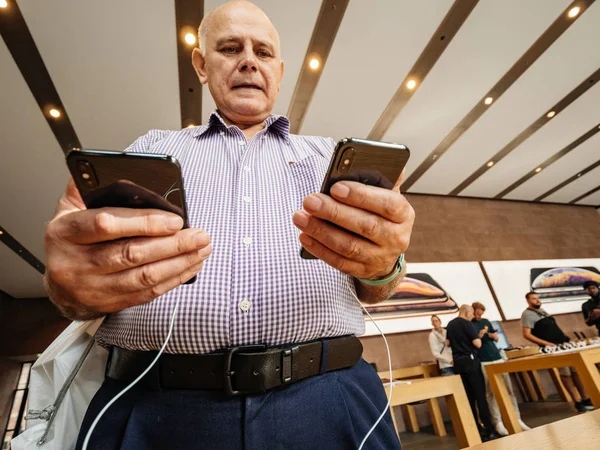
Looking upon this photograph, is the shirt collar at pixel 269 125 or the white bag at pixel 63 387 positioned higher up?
the shirt collar at pixel 269 125

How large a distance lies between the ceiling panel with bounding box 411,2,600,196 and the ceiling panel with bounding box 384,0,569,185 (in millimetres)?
63

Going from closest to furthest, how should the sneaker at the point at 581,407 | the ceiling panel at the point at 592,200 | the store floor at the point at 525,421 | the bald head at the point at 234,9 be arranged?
the bald head at the point at 234,9
the store floor at the point at 525,421
the sneaker at the point at 581,407
the ceiling panel at the point at 592,200

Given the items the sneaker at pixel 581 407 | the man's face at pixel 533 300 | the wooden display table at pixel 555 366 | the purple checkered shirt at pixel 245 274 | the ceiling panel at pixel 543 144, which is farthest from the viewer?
the ceiling panel at pixel 543 144

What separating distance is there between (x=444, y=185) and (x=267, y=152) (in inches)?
248

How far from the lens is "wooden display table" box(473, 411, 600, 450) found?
72cm

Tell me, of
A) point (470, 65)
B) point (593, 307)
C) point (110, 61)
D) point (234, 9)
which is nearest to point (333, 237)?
point (234, 9)

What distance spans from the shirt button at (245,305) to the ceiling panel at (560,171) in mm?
7525

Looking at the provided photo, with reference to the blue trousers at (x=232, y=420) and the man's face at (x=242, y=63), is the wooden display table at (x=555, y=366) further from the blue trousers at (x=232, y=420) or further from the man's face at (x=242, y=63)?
the man's face at (x=242, y=63)

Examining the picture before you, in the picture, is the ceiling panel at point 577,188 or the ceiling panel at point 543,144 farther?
the ceiling panel at point 577,188

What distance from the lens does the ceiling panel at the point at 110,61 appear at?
271 centimetres

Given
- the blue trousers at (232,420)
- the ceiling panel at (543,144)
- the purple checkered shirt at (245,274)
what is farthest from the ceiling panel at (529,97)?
the blue trousers at (232,420)

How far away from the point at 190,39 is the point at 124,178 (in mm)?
3221

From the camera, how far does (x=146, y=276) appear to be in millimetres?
411

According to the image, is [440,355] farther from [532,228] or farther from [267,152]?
[532,228]
